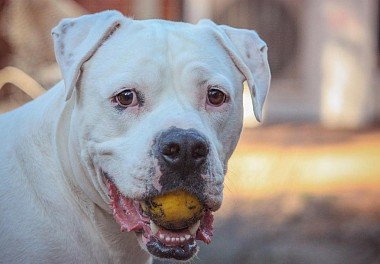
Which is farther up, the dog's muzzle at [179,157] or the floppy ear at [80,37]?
the floppy ear at [80,37]

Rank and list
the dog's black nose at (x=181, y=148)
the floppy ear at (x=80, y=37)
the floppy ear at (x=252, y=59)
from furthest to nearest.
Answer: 1. the floppy ear at (x=252, y=59)
2. the floppy ear at (x=80, y=37)
3. the dog's black nose at (x=181, y=148)

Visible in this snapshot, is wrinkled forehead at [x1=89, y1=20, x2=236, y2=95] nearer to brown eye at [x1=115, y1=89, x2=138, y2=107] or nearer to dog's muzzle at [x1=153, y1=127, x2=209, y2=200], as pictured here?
brown eye at [x1=115, y1=89, x2=138, y2=107]

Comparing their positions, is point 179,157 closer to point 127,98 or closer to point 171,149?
point 171,149

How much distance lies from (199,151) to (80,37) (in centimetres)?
77

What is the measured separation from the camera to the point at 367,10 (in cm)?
1523

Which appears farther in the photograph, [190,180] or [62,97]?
[62,97]

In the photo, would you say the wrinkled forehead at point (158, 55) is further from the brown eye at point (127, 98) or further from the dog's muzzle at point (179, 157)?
the dog's muzzle at point (179, 157)

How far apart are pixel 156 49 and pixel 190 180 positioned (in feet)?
2.02

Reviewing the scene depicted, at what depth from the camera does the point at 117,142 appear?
4.21 m

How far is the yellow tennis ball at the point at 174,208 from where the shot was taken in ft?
13.4

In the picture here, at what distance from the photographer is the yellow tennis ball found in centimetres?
409

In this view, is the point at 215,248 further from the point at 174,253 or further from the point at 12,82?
the point at 174,253

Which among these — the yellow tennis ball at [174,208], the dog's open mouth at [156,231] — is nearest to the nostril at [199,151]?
the yellow tennis ball at [174,208]

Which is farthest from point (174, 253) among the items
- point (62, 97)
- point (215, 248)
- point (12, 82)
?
point (12, 82)
